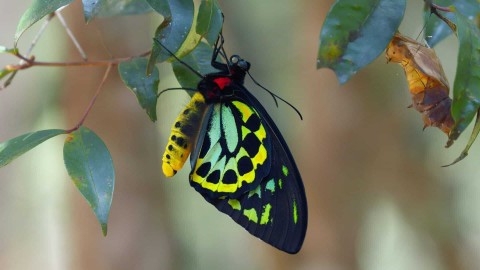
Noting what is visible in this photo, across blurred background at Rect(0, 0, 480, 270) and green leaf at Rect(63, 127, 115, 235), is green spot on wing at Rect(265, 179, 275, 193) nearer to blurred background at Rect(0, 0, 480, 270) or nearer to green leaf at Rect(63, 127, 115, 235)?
green leaf at Rect(63, 127, 115, 235)

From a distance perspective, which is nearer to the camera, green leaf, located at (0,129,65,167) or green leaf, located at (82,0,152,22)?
green leaf, located at (0,129,65,167)

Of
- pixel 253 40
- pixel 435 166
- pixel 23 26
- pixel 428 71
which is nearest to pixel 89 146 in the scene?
pixel 23 26

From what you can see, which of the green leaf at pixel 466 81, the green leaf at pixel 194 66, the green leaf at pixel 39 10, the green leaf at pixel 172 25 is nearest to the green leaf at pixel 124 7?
the green leaf at pixel 194 66

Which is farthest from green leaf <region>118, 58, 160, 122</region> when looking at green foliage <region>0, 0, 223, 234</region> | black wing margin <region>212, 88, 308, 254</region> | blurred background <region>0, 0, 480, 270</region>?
blurred background <region>0, 0, 480, 270</region>

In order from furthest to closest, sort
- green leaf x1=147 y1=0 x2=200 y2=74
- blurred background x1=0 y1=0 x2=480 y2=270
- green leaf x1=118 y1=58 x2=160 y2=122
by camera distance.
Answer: blurred background x1=0 y1=0 x2=480 y2=270 → green leaf x1=118 y1=58 x2=160 y2=122 → green leaf x1=147 y1=0 x2=200 y2=74

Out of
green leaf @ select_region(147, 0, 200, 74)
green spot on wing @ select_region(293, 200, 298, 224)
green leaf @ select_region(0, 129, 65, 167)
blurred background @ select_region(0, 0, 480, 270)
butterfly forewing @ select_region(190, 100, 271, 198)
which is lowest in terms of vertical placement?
blurred background @ select_region(0, 0, 480, 270)

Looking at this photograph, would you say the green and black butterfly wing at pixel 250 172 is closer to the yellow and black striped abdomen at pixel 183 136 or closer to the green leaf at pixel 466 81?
the yellow and black striped abdomen at pixel 183 136

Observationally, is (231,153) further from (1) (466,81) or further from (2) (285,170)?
(1) (466,81)

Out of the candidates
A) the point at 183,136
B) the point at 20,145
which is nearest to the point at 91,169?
the point at 20,145
